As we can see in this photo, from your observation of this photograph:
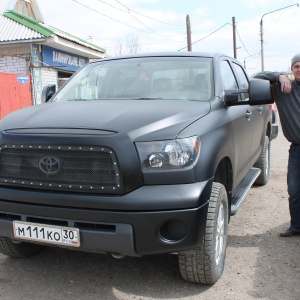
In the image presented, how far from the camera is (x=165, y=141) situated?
2.54 metres

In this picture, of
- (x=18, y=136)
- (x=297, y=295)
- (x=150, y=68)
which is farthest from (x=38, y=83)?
(x=297, y=295)

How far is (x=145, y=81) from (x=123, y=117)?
103cm

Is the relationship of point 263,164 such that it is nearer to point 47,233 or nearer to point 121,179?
point 121,179

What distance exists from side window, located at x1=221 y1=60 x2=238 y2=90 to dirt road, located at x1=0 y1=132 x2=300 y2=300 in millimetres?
1541

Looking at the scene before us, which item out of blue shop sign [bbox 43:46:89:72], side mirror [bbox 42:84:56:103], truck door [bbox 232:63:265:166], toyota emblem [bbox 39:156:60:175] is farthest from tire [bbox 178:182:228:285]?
blue shop sign [bbox 43:46:89:72]

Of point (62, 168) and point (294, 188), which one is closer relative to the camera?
point (62, 168)

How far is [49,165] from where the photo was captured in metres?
2.61

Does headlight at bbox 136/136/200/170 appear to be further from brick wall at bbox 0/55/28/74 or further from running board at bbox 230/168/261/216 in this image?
brick wall at bbox 0/55/28/74

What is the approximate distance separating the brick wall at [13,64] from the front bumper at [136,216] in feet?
37.3

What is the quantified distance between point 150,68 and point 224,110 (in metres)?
0.90

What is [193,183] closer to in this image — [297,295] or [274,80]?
[297,295]

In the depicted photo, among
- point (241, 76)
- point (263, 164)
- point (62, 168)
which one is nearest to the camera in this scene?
point (62, 168)

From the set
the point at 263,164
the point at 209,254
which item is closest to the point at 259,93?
the point at 209,254

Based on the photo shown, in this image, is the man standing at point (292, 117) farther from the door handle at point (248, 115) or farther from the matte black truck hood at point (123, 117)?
the matte black truck hood at point (123, 117)
